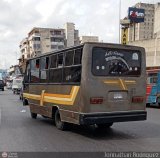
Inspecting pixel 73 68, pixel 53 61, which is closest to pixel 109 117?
pixel 73 68

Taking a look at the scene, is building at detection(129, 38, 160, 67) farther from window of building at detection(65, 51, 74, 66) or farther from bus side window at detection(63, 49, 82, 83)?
bus side window at detection(63, 49, 82, 83)

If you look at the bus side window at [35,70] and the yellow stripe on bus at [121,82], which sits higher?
the bus side window at [35,70]

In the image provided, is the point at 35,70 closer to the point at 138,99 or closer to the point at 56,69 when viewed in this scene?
the point at 56,69

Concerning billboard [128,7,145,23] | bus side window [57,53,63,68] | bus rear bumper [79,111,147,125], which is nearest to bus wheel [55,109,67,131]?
bus side window [57,53,63,68]

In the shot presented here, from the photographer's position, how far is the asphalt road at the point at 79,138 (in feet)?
32.0

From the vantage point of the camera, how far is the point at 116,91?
1175 cm

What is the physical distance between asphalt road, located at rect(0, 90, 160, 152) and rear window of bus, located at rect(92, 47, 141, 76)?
192 centimetres

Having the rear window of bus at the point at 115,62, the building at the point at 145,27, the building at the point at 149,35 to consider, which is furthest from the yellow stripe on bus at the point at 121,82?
the building at the point at 145,27

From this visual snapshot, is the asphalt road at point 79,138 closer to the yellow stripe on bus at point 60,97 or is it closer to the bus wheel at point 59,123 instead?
the bus wheel at point 59,123

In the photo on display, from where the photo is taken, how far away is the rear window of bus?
1159 centimetres

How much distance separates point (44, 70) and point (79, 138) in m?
4.09

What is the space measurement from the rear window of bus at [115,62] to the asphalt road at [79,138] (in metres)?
1.92

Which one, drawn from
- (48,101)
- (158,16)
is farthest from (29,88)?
(158,16)

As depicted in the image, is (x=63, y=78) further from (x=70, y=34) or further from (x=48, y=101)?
(x=70, y=34)
